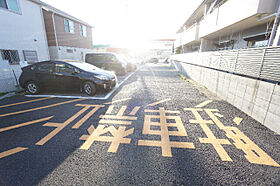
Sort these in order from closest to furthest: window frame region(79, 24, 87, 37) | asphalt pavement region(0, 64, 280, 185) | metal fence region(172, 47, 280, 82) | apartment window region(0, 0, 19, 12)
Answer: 1. asphalt pavement region(0, 64, 280, 185)
2. metal fence region(172, 47, 280, 82)
3. apartment window region(0, 0, 19, 12)
4. window frame region(79, 24, 87, 37)

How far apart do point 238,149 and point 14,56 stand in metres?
12.4

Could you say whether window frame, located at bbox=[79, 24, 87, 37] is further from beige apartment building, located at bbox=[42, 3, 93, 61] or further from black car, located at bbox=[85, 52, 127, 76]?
black car, located at bbox=[85, 52, 127, 76]

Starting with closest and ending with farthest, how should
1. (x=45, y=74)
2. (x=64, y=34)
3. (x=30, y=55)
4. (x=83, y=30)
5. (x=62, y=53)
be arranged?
1. (x=45, y=74)
2. (x=30, y=55)
3. (x=62, y=53)
4. (x=64, y=34)
5. (x=83, y=30)

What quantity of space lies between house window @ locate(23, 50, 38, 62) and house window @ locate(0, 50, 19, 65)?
1.77 ft

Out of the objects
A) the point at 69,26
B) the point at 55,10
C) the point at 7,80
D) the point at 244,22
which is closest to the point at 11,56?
the point at 7,80

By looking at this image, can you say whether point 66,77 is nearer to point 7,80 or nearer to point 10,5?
point 7,80

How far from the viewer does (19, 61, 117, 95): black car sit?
202 inches

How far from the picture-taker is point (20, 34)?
8.71 meters

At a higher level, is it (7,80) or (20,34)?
(20,34)

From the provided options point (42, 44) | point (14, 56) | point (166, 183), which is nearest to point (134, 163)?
point (166, 183)

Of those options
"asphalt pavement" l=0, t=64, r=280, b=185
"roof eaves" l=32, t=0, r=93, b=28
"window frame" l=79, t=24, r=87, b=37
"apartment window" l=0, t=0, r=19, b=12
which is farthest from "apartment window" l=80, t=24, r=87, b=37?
"asphalt pavement" l=0, t=64, r=280, b=185

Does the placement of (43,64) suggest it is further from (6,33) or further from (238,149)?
(238,149)

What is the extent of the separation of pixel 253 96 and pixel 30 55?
13.1 meters

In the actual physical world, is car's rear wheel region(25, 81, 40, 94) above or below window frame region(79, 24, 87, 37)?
below
